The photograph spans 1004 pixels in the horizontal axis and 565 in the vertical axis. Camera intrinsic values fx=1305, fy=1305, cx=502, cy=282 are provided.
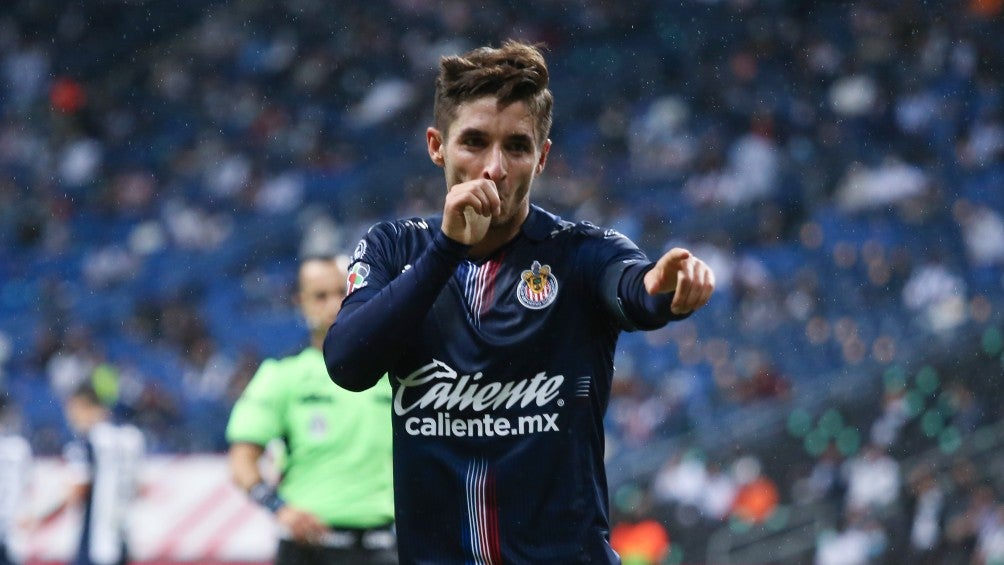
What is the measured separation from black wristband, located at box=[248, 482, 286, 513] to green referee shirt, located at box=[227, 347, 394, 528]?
0.08m

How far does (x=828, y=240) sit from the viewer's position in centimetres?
1510

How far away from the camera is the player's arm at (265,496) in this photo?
5227mm

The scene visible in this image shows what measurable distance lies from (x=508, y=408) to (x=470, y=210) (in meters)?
0.43

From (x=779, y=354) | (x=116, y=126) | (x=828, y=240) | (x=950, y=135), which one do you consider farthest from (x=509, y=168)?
(x=116, y=126)

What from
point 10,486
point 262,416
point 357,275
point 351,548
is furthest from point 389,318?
point 10,486

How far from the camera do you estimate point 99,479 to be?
27.1 ft

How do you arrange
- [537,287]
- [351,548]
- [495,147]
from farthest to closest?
[351,548] < [537,287] < [495,147]

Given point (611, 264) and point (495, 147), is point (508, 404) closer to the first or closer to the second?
point (611, 264)

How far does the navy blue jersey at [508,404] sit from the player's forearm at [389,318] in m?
0.03

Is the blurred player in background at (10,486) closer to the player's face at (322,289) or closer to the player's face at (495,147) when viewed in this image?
the player's face at (322,289)

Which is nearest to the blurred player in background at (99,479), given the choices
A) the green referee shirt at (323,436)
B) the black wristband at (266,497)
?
the green referee shirt at (323,436)

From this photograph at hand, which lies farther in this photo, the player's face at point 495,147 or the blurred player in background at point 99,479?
the blurred player in background at point 99,479

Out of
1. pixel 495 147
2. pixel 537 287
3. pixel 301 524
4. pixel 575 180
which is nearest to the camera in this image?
pixel 495 147

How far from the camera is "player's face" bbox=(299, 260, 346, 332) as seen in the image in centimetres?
551
